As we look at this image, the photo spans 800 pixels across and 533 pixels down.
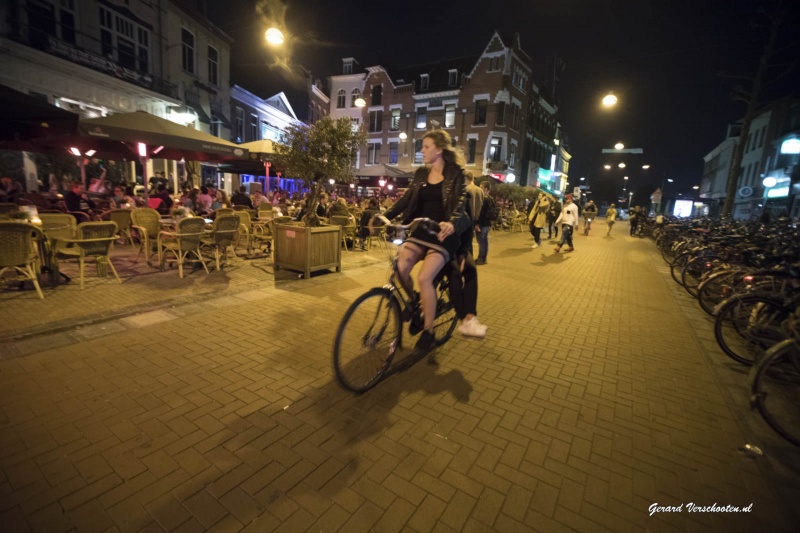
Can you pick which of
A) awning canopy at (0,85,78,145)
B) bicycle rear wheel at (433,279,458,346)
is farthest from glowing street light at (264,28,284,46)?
bicycle rear wheel at (433,279,458,346)

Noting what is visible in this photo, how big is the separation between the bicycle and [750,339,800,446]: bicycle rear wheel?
268 cm

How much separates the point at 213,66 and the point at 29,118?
59.9 feet

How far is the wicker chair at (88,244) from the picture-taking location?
551cm

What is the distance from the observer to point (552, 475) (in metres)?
2.32

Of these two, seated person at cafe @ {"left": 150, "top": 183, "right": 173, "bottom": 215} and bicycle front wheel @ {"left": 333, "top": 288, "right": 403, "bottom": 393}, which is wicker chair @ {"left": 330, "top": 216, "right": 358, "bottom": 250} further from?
bicycle front wheel @ {"left": 333, "top": 288, "right": 403, "bottom": 393}

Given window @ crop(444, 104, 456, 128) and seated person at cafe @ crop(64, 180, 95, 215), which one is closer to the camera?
seated person at cafe @ crop(64, 180, 95, 215)

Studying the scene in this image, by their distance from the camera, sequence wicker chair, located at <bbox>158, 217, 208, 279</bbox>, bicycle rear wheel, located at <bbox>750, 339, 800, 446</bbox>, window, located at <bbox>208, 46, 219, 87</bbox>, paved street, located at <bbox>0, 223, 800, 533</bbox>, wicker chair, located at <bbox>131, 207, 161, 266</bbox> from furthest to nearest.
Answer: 1. window, located at <bbox>208, 46, 219, 87</bbox>
2. wicker chair, located at <bbox>131, 207, 161, 266</bbox>
3. wicker chair, located at <bbox>158, 217, 208, 279</bbox>
4. bicycle rear wheel, located at <bbox>750, 339, 800, 446</bbox>
5. paved street, located at <bbox>0, 223, 800, 533</bbox>

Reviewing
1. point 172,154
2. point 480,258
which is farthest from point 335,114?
point 480,258

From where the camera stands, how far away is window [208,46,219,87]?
2148cm

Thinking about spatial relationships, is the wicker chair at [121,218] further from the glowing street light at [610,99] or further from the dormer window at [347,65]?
the dormer window at [347,65]

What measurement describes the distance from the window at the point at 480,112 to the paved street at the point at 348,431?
97.9ft

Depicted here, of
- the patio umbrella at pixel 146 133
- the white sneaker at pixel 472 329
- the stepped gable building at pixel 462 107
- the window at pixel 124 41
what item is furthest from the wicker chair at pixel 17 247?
the stepped gable building at pixel 462 107

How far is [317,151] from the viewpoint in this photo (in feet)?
23.9

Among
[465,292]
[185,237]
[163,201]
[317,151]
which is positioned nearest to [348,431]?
[465,292]
